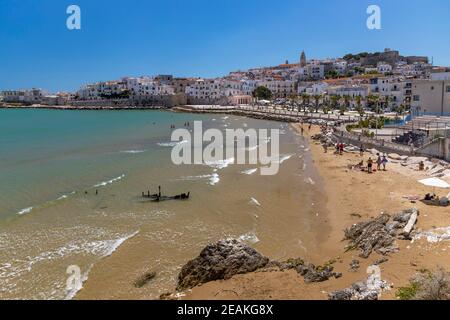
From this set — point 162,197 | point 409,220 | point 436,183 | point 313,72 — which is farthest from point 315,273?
point 313,72

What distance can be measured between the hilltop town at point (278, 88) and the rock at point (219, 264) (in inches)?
2828

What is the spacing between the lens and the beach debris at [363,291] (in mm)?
9617

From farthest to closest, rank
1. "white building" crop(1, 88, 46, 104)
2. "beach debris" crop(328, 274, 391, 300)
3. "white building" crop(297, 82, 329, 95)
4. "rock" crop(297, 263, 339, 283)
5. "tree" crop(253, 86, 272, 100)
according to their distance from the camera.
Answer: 1. "white building" crop(1, 88, 46, 104)
2. "tree" crop(253, 86, 272, 100)
3. "white building" crop(297, 82, 329, 95)
4. "rock" crop(297, 263, 339, 283)
5. "beach debris" crop(328, 274, 391, 300)

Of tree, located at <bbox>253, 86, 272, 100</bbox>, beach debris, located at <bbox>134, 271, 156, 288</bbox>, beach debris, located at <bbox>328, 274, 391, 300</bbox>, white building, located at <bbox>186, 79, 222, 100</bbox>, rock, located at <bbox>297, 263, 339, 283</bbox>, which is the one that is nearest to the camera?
beach debris, located at <bbox>328, 274, 391, 300</bbox>

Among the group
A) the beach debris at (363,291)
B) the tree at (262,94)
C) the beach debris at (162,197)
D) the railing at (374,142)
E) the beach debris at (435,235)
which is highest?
the tree at (262,94)

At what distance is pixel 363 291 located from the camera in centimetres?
994

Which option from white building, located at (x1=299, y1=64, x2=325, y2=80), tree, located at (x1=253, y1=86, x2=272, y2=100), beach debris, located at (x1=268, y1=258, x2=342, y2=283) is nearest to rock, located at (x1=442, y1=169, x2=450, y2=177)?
beach debris, located at (x1=268, y1=258, x2=342, y2=283)

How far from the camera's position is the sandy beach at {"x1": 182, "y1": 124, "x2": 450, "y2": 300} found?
11195 millimetres

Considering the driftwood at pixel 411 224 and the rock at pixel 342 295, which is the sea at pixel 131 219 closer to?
the driftwood at pixel 411 224

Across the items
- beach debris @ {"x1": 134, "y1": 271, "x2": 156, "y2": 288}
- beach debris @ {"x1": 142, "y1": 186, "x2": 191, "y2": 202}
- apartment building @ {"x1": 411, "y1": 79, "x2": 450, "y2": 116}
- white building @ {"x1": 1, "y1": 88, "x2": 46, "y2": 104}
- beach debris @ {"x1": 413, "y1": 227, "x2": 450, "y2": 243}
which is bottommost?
beach debris @ {"x1": 134, "y1": 271, "x2": 156, "y2": 288}

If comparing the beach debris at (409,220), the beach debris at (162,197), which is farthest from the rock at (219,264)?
the beach debris at (162,197)

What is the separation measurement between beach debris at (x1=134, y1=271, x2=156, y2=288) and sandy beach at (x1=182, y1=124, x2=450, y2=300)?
Result: 5.67 ft

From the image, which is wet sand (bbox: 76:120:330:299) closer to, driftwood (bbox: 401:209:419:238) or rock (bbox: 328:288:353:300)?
driftwood (bbox: 401:209:419:238)

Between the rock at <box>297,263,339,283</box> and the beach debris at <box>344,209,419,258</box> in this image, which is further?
the beach debris at <box>344,209,419,258</box>
